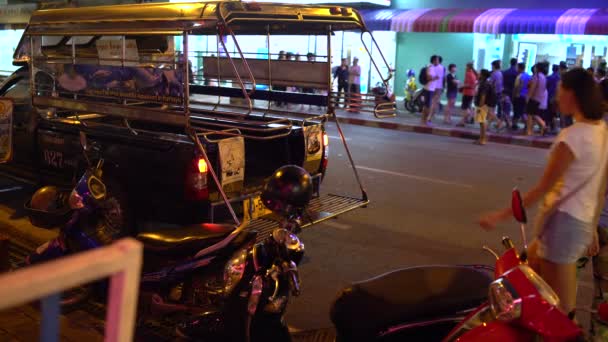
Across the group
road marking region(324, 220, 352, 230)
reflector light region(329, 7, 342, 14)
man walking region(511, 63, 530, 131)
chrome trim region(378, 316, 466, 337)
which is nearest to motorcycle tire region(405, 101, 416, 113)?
man walking region(511, 63, 530, 131)

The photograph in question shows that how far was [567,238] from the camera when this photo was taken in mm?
3398

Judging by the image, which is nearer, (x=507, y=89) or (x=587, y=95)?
(x=587, y=95)

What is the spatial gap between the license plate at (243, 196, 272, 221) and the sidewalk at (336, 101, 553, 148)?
8.63m

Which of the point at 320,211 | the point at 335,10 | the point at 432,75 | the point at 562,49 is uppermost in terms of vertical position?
the point at 562,49

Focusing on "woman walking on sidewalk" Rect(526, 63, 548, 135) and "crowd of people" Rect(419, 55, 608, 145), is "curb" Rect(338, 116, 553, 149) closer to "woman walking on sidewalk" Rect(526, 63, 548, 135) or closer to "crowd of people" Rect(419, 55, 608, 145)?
"crowd of people" Rect(419, 55, 608, 145)

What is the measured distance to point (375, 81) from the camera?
2322 centimetres

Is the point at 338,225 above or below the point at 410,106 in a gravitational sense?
below

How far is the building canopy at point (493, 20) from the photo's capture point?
54.4 ft

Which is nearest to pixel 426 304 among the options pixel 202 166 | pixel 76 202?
pixel 202 166

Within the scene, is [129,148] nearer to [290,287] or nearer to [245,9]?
[245,9]

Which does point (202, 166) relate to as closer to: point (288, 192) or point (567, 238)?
point (288, 192)

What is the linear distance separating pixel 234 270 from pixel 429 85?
49.0 feet

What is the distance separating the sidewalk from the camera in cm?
1434

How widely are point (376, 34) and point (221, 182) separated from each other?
1875cm
